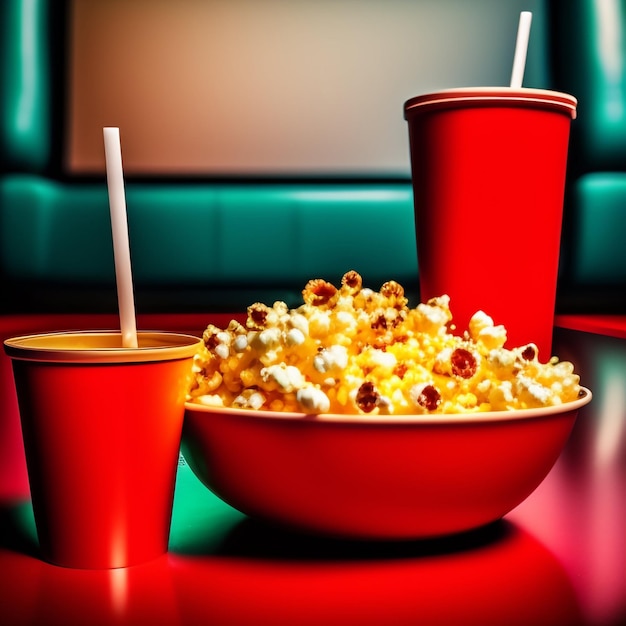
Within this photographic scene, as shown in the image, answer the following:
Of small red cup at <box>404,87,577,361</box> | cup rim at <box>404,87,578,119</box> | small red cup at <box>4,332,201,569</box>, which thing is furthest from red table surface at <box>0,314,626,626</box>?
cup rim at <box>404,87,578,119</box>

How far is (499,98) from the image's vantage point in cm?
55

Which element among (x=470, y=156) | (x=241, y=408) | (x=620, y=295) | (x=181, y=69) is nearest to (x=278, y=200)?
(x=181, y=69)

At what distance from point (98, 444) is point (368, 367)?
0.12 metres

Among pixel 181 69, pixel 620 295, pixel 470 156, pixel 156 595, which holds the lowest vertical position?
pixel 620 295

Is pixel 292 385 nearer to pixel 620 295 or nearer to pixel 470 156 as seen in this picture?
pixel 470 156

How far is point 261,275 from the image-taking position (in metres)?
1.80

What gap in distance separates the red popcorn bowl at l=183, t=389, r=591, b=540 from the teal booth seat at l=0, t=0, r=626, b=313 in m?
1.44

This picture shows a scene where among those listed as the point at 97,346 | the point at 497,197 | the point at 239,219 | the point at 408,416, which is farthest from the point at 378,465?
the point at 239,219

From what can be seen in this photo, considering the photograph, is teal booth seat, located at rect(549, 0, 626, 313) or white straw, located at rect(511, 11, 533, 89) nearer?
white straw, located at rect(511, 11, 533, 89)

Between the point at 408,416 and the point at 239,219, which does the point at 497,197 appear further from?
the point at 239,219

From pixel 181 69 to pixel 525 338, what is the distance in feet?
4.83

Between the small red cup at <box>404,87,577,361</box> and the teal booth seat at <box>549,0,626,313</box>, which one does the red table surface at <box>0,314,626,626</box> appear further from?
the teal booth seat at <box>549,0,626,313</box>

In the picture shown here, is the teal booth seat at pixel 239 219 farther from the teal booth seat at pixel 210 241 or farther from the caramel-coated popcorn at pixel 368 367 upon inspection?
the caramel-coated popcorn at pixel 368 367

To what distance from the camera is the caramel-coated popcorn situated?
0.34m
